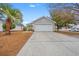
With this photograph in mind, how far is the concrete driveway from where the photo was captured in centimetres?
245

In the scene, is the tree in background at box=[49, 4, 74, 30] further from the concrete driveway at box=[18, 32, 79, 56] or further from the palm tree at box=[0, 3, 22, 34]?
the palm tree at box=[0, 3, 22, 34]

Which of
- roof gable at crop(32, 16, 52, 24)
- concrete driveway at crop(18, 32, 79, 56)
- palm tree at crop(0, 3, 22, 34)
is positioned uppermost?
palm tree at crop(0, 3, 22, 34)

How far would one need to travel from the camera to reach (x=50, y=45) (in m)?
2.51

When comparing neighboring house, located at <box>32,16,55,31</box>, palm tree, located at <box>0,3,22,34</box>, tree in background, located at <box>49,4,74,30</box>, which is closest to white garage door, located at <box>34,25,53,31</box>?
neighboring house, located at <box>32,16,55,31</box>

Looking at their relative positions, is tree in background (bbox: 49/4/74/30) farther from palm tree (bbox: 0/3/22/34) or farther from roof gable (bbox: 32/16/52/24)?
palm tree (bbox: 0/3/22/34)

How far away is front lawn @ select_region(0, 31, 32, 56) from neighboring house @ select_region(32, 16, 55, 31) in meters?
0.17

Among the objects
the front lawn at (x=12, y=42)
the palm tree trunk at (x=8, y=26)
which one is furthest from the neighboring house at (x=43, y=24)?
the palm tree trunk at (x=8, y=26)

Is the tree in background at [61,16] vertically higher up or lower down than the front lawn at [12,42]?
higher up

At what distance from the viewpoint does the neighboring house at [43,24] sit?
2.54 metres

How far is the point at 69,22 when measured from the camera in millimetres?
2557

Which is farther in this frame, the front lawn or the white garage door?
the white garage door

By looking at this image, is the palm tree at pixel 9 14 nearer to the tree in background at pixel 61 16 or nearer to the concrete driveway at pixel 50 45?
the concrete driveway at pixel 50 45

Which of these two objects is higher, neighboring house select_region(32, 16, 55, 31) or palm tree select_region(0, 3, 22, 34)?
palm tree select_region(0, 3, 22, 34)

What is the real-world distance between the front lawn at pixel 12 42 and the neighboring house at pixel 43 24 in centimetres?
17
